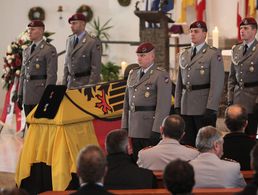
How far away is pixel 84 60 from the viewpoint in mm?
7488

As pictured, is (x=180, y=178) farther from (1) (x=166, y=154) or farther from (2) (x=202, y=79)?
(2) (x=202, y=79)

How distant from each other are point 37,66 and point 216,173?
11.9 feet

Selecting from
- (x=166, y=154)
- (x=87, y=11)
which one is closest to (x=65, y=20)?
(x=87, y=11)

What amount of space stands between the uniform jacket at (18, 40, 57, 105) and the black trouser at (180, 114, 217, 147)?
65.3 inches

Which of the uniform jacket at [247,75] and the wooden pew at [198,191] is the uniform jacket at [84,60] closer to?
the uniform jacket at [247,75]

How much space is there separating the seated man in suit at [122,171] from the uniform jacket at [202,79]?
1929 mm

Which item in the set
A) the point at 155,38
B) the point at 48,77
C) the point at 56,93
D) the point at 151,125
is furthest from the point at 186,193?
the point at 155,38

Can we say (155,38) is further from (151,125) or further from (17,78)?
(151,125)

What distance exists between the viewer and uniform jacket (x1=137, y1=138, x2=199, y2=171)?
4730 mm

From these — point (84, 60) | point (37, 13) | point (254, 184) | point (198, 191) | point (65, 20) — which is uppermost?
point (37, 13)

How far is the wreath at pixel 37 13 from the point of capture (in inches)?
521

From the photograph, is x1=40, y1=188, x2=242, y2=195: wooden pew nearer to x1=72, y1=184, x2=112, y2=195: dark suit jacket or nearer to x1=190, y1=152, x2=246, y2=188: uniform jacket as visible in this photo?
x1=190, y1=152, x2=246, y2=188: uniform jacket

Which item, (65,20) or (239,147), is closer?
(239,147)

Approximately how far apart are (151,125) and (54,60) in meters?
1.84
